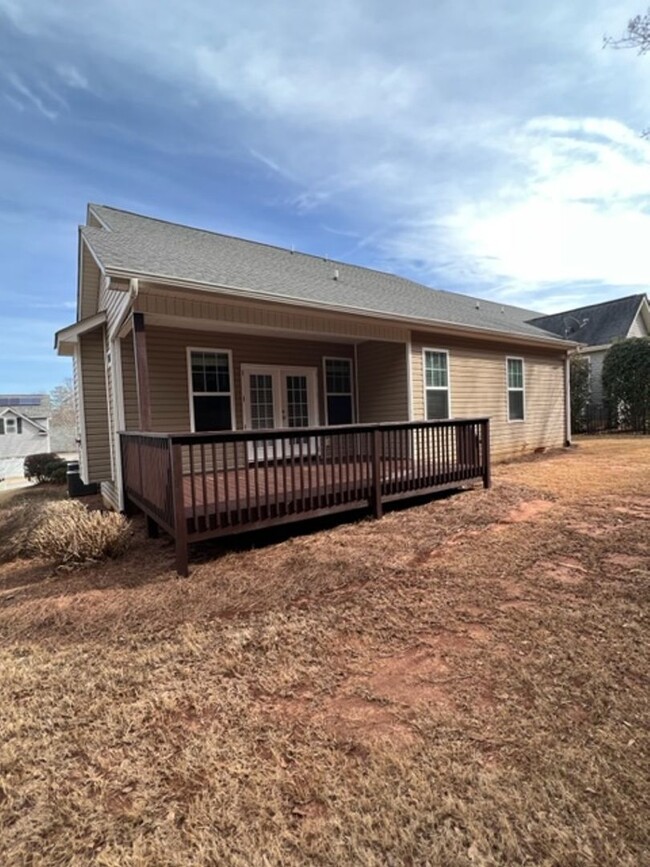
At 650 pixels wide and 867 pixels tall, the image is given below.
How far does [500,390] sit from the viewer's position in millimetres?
11078

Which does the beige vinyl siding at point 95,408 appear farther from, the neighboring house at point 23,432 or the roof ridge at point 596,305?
the neighboring house at point 23,432

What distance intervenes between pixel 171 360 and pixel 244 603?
17.7 ft

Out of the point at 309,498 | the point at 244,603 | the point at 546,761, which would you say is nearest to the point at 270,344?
the point at 309,498

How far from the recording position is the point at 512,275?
802 inches

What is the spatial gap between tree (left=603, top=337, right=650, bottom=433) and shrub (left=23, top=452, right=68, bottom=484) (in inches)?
775

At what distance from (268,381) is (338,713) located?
24.1ft

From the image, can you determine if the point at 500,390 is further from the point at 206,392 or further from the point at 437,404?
the point at 206,392

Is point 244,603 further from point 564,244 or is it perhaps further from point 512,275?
point 512,275

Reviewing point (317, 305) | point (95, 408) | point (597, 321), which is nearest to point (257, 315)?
point (317, 305)

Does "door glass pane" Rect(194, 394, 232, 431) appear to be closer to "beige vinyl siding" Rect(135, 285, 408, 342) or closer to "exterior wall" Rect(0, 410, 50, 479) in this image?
"beige vinyl siding" Rect(135, 285, 408, 342)

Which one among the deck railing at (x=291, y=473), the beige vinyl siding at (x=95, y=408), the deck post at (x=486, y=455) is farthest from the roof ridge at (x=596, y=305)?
the beige vinyl siding at (x=95, y=408)

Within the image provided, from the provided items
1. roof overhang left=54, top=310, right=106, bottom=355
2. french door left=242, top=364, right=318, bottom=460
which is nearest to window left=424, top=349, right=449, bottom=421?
french door left=242, top=364, right=318, bottom=460

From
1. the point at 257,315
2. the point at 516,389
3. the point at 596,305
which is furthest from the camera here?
the point at 596,305

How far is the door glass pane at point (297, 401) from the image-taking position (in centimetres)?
932
